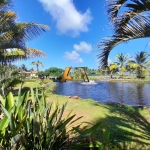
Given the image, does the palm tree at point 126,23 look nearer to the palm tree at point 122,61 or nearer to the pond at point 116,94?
the pond at point 116,94

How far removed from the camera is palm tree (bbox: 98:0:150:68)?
129 inches

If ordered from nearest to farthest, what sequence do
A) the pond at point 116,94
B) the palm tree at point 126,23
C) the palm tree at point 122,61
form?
the palm tree at point 126,23 < the pond at point 116,94 < the palm tree at point 122,61

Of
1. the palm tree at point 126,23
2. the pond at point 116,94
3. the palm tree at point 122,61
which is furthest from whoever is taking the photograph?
the palm tree at point 122,61

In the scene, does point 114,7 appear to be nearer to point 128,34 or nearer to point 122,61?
point 128,34

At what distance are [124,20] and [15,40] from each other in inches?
239

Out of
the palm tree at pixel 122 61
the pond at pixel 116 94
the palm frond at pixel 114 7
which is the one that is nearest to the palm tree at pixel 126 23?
the palm frond at pixel 114 7

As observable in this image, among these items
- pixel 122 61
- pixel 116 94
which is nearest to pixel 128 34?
pixel 116 94

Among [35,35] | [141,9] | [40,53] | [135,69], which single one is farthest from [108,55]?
[135,69]

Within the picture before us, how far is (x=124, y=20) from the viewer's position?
11.9 feet

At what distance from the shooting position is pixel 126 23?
356cm

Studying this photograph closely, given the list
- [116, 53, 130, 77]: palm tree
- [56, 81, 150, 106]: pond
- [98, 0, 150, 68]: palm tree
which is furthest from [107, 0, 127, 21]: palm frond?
[116, 53, 130, 77]: palm tree

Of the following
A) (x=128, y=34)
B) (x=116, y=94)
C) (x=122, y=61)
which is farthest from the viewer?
(x=122, y=61)

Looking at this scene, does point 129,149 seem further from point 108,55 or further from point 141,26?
point 141,26

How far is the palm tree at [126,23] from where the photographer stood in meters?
3.27
